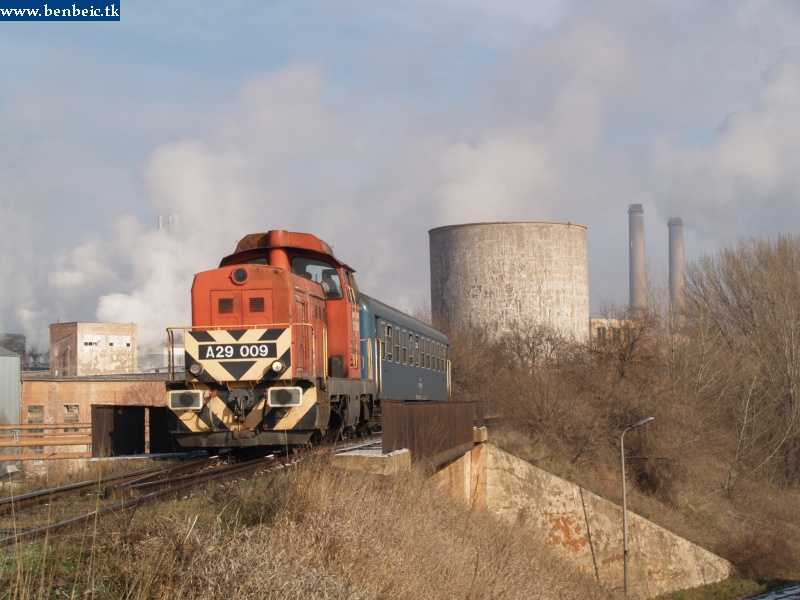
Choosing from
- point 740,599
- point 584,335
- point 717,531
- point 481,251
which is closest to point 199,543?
point 740,599

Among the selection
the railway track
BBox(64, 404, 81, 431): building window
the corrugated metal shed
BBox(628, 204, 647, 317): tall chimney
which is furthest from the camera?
BBox(628, 204, 647, 317): tall chimney

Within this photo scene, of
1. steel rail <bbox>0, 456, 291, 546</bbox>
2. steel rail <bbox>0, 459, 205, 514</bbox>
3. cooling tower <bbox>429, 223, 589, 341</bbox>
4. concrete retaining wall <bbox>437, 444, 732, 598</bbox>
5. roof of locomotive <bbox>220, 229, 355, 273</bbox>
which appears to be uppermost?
cooling tower <bbox>429, 223, 589, 341</bbox>

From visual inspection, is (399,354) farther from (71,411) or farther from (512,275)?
(512,275)

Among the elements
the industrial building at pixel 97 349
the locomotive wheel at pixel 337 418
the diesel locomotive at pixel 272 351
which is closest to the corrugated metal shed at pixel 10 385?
the industrial building at pixel 97 349

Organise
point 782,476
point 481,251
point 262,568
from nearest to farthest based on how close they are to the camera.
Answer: point 262,568, point 782,476, point 481,251

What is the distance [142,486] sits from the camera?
10.1 metres

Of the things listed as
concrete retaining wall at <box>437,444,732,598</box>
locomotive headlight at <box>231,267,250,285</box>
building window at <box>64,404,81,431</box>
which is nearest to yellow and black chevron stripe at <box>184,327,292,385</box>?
locomotive headlight at <box>231,267,250,285</box>

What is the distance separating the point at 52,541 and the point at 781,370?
140ft

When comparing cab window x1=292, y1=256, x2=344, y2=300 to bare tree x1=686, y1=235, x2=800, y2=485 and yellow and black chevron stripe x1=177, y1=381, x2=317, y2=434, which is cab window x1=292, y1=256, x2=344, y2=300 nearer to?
yellow and black chevron stripe x1=177, y1=381, x2=317, y2=434

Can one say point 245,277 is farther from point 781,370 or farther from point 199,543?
point 781,370

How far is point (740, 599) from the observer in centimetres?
2766

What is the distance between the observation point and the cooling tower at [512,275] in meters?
49.2

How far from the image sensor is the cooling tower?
4925 cm

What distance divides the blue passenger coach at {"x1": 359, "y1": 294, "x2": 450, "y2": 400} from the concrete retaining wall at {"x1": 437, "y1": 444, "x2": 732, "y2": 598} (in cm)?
251
